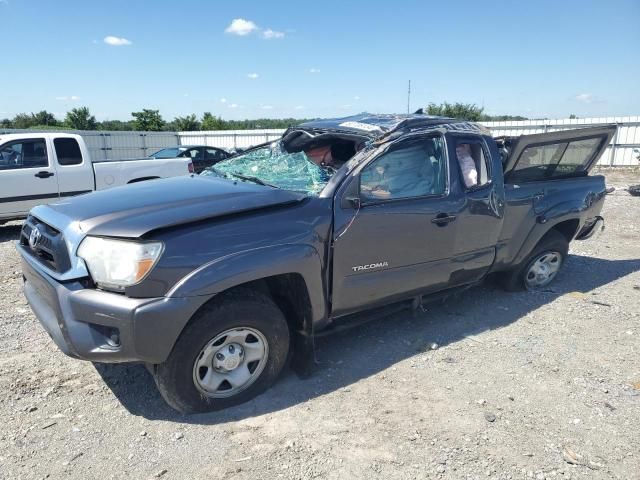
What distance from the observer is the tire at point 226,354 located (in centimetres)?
280

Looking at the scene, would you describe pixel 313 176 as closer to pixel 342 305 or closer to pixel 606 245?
pixel 342 305

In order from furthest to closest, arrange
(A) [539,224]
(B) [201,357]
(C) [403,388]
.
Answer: (A) [539,224] < (C) [403,388] < (B) [201,357]

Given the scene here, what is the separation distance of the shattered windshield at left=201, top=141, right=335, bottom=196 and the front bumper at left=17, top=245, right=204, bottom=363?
51.1 inches

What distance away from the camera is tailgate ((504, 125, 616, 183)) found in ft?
15.1

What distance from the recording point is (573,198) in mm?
5078

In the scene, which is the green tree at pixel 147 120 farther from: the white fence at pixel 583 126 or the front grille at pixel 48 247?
the front grille at pixel 48 247

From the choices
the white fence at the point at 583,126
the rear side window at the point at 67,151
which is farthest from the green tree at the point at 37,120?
the rear side window at the point at 67,151

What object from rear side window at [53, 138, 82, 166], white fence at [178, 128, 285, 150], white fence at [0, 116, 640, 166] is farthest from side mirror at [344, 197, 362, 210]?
white fence at [178, 128, 285, 150]

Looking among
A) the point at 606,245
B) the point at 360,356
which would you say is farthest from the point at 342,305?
the point at 606,245

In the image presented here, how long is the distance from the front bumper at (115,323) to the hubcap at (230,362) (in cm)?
30

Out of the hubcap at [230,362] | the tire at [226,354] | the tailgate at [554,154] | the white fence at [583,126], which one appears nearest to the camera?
the tire at [226,354]

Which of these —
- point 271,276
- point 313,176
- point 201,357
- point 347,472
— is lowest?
point 347,472

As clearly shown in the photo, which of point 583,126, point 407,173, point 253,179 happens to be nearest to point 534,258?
point 407,173

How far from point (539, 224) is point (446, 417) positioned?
102 inches
